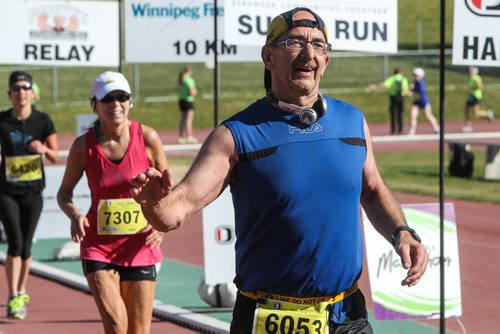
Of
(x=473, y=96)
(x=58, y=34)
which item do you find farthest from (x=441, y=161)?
(x=473, y=96)

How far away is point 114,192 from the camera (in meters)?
8.02

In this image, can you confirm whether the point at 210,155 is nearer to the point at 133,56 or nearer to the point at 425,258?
the point at 425,258

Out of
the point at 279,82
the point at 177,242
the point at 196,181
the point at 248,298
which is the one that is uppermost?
the point at 279,82

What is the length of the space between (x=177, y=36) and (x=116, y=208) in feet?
13.4

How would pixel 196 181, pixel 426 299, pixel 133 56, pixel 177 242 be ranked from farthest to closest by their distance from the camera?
pixel 177 242 → pixel 133 56 → pixel 426 299 → pixel 196 181

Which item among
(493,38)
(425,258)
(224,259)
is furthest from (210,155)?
(224,259)

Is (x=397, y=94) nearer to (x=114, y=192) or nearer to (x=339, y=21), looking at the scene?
(x=339, y=21)

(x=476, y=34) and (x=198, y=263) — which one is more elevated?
(x=476, y=34)

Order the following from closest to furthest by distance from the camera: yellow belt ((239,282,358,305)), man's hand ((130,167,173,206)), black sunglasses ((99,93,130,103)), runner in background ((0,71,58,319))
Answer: man's hand ((130,167,173,206)), yellow belt ((239,282,358,305)), black sunglasses ((99,93,130,103)), runner in background ((0,71,58,319))

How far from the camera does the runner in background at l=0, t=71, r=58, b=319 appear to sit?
11.0 metres

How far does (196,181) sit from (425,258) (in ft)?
3.24

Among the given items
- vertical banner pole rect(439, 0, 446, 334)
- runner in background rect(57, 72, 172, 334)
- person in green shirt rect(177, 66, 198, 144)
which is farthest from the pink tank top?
person in green shirt rect(177, 66, 198, 144)

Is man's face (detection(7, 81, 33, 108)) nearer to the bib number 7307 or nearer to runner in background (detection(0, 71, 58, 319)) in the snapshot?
runner in background (detection(0, 71, 58, 319))

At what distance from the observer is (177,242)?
50.3ft
